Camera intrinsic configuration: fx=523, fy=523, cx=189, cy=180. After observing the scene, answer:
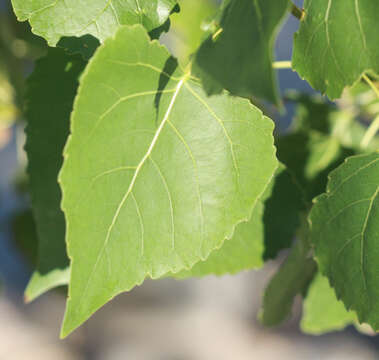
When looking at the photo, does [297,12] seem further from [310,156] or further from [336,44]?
[310,156]

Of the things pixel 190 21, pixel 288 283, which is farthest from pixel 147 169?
pixel 190 21

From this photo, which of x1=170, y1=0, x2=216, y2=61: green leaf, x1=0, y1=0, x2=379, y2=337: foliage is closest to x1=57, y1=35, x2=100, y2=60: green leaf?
x1=0, y1=0, x2=379, y2=337: foliage

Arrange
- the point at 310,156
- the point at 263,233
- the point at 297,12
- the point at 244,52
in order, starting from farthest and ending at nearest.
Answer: the point at 310,156, the point at 263,233, the point at 297,12, the point at 244,52

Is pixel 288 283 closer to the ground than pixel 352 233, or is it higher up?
closer to the ground

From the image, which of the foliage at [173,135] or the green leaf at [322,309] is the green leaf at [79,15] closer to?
the foliage at [173,135]

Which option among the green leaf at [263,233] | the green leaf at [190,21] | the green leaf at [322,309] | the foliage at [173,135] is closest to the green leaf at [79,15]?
the foliage at [173,135]

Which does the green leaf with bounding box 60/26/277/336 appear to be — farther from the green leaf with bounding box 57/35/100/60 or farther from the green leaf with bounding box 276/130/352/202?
the green leaf with bounding box 276/130/352/202

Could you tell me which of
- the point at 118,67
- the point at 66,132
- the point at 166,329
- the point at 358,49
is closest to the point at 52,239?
the point at 66,132
